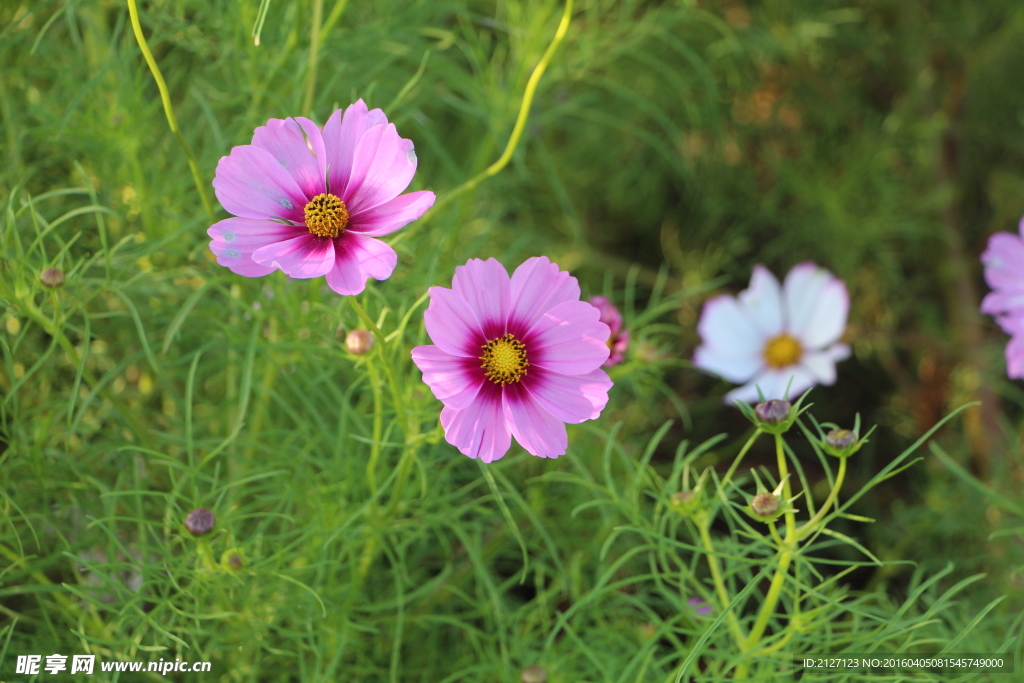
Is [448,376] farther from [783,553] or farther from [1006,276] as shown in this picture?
[1006,276]

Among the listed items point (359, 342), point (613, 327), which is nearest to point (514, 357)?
point (359, 342)

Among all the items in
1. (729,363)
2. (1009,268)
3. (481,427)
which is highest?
(729,363)

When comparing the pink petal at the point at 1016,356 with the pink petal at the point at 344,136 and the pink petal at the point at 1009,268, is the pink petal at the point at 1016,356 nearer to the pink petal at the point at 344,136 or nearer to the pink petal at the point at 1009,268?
the pink petal at the point at 1009,268

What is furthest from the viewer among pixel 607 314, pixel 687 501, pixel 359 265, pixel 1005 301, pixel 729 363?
pixel 729 363

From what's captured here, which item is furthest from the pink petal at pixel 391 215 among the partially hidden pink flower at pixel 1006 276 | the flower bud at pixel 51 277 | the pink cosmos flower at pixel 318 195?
the partially hidden pink flower at pixel 1006 276

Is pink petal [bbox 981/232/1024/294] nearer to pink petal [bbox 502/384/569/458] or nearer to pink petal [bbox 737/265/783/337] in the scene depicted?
pink petal [bbox 737/265/783/337]
